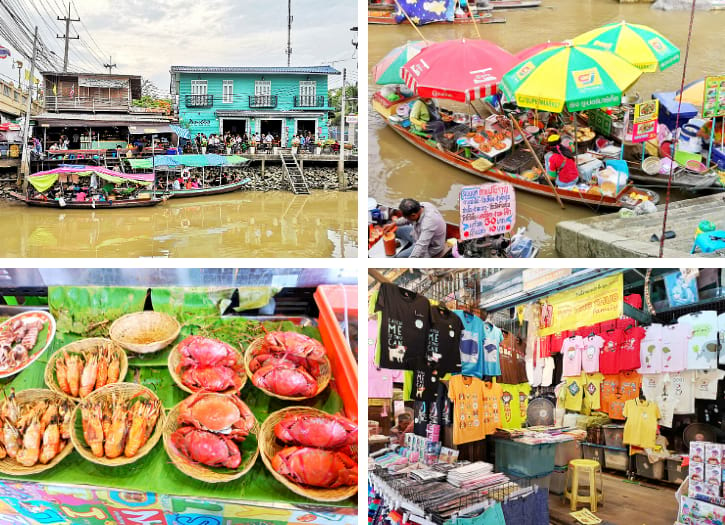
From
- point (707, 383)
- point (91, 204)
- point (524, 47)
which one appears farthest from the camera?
point (91, 204)

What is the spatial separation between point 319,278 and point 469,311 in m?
0.49

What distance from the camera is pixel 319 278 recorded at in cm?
187

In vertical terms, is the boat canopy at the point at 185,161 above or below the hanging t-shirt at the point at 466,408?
above

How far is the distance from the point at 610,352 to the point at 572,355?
0.11m

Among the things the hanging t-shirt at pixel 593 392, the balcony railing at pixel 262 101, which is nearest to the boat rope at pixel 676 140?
the hanging t-shirt at pixel 593 392

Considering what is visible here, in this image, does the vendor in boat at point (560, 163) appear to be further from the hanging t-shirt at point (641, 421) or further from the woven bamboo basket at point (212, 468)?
the woven bamboo basket at point (212, 468)

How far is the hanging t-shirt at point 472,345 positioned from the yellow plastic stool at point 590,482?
40 centimetres

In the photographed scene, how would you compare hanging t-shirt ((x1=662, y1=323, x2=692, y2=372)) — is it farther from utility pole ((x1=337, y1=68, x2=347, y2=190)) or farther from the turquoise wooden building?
the turquoise wooden building

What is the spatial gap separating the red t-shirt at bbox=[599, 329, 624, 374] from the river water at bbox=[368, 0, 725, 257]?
0.29 metres

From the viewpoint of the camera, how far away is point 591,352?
180 cm

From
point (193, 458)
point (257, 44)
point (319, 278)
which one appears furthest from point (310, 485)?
point (257, 44)

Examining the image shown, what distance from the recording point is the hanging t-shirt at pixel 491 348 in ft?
6.13

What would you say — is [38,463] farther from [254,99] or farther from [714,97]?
[714,97]

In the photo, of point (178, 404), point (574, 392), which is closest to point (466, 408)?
point (574, 392)
